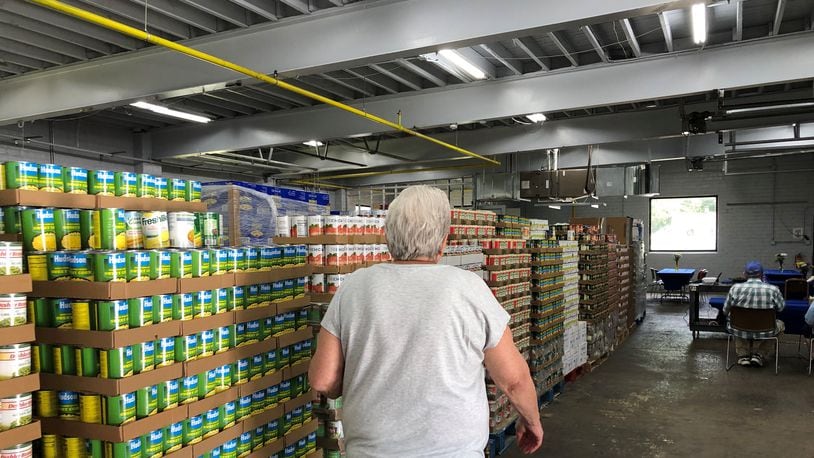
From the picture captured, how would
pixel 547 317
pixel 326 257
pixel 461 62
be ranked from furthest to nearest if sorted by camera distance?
pixel 547 317 → pixel 461 62 → pixel 326 257

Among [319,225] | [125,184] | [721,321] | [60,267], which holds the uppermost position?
[125,184]

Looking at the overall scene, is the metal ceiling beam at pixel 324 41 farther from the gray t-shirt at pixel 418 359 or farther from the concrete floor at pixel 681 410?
the concrete floor at pixel 681 410

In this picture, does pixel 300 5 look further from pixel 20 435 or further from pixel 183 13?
pixel 20 435

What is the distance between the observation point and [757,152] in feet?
34.3

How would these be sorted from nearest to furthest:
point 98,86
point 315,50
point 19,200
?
point 19,200
point 315,50
point 98,86

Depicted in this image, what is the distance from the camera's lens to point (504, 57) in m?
7.33

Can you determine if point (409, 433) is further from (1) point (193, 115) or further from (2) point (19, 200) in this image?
(1) point (193, 115)

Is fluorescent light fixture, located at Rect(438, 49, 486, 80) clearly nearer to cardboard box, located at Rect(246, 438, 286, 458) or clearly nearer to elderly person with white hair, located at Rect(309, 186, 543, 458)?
cardboard box, located at Rect(246, 438, 286, 458)

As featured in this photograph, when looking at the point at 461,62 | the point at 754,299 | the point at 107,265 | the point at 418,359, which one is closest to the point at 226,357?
the point at 107,265

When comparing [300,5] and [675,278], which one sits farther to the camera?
[675,278]

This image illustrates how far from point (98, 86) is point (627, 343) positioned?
9991mm

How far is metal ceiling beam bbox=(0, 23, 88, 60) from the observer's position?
6.18 m

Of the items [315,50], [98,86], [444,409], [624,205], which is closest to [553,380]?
[315,50]

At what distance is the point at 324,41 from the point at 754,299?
6.96m
